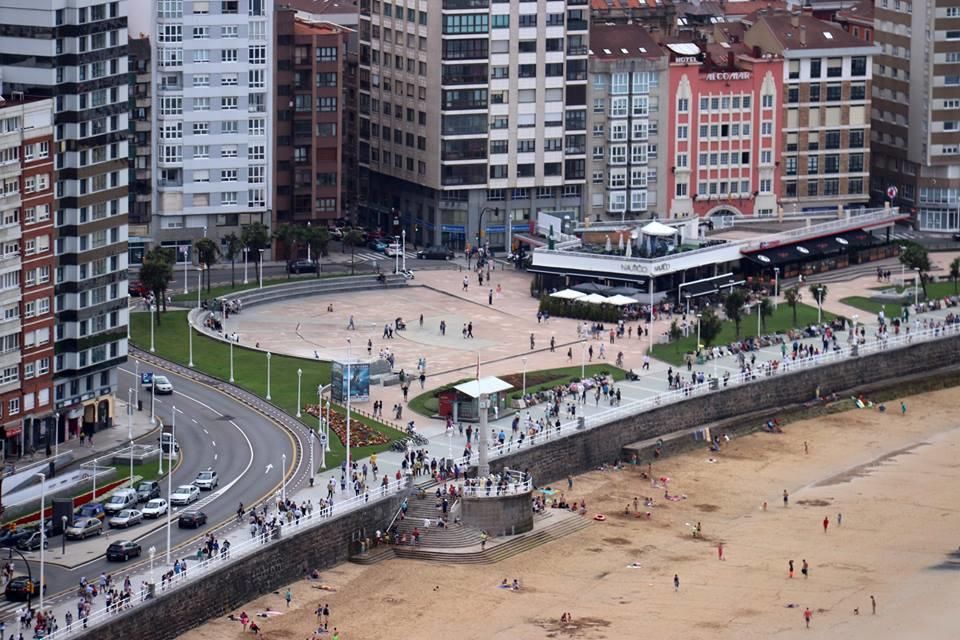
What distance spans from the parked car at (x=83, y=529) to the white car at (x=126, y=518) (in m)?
0.82

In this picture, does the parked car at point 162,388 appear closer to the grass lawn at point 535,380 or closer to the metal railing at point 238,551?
the grass lawn at point 535,380

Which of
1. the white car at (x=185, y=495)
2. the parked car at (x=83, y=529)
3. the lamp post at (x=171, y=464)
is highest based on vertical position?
the lamp post at (x=171, y=464)

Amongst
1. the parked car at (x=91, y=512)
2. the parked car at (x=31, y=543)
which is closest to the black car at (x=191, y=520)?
the parked car at (x=91, y=512)

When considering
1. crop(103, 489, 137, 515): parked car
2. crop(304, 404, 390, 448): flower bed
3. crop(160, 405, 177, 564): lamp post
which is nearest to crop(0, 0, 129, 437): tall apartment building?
crop(160, 405, 177, 564): lamp post

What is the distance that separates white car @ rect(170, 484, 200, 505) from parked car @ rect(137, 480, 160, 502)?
93cm

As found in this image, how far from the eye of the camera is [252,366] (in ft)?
624

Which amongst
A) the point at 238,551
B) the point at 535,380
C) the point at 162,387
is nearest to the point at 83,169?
the point at 162,387

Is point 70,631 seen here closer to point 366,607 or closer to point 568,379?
point 366,607

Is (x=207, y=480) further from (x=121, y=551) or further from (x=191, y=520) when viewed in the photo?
(x=121, y=551)

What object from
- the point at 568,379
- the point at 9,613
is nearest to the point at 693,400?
the point at 568,379

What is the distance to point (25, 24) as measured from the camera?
536 feet

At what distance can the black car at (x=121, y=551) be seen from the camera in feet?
473

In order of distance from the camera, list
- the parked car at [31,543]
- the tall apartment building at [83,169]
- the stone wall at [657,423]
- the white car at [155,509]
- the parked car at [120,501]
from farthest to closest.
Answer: the stone wall at [657,423]
the tall apartment building at [83,169]
the parked car at [120,501]
the white car at [155,509]
the parked car at [31,543]

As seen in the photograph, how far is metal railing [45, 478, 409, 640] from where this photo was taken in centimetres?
13350
